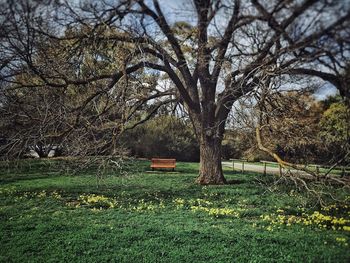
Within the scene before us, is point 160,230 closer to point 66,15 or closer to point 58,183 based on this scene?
point 66,15

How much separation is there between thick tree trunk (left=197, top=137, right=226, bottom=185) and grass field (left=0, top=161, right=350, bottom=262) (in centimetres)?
271

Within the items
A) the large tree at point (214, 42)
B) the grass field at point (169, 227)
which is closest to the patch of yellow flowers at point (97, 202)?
the grass field at point (169, 227)

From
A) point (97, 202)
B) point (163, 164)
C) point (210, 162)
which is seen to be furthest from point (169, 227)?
point (163, 164)

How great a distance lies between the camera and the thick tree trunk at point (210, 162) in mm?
15180

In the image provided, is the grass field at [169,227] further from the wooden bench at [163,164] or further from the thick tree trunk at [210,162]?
the wooden bench at [163,164]

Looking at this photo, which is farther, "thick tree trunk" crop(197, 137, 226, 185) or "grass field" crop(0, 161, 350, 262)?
"thick tree trunk" crop(197, 137, 226, 185)

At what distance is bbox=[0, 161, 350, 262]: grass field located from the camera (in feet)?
19.3

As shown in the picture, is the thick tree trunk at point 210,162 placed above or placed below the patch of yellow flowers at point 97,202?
above

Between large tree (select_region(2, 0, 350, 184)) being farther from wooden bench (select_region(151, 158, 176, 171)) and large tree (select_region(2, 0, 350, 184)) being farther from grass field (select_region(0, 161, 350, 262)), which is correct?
wooden bench (select_region(151, 158, 176, 171))

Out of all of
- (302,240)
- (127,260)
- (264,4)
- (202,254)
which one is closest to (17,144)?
(127,260)

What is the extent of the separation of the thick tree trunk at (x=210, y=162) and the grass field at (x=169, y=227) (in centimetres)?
271

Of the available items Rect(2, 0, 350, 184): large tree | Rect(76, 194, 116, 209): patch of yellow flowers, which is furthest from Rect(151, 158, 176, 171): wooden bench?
Rect(76, 194, 116, 209): patch of yellow flowers

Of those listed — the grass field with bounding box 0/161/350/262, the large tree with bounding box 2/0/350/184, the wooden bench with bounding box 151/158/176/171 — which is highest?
the large tree with bounding box 2/0/350/184

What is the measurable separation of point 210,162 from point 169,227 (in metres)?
7.95
